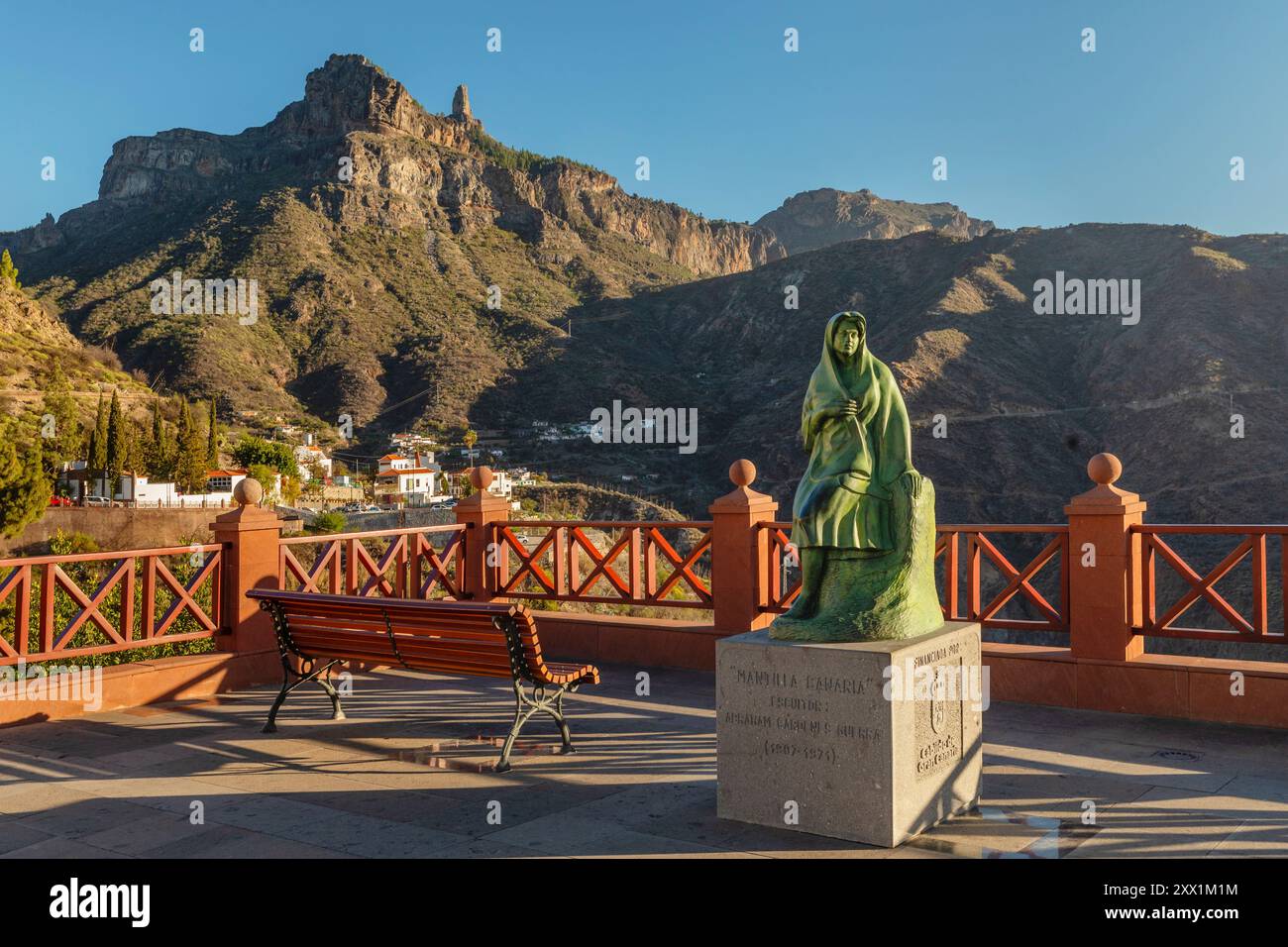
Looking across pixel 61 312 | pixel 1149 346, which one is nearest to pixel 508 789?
pixel 1149 346

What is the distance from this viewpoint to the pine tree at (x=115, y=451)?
163 feet

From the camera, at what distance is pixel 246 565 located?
784 centimetres

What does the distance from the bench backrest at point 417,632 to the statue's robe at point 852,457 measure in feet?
5.34

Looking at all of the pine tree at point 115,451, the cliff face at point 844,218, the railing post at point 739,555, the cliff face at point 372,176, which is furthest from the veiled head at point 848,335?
the cliff face at point 844,218

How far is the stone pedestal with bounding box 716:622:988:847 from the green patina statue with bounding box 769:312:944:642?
13 cm

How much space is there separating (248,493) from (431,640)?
2931 mm

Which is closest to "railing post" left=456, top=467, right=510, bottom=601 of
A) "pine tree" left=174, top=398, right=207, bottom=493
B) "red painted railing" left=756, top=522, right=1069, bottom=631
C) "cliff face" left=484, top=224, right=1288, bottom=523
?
"red painted railing" left=756, top=522, right=1069, bottom=631

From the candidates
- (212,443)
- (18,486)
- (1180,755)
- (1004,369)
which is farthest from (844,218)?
(1180,755)

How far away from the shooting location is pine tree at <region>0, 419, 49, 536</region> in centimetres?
3950

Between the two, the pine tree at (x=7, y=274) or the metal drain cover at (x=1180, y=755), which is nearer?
the metal drain cover at (x=1180, y=755)

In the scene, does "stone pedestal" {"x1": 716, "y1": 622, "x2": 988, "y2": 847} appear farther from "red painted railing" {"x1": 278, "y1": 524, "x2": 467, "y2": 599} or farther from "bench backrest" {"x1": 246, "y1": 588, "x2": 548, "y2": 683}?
"red painted railing" {"x1": 278, "y1": 524, "x2": 467, "y2": 599}

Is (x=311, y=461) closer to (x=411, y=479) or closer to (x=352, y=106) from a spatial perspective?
(x=411, y=479)

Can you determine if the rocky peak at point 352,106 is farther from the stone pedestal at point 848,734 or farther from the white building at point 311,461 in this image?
the stone pedestal at point 848,734
